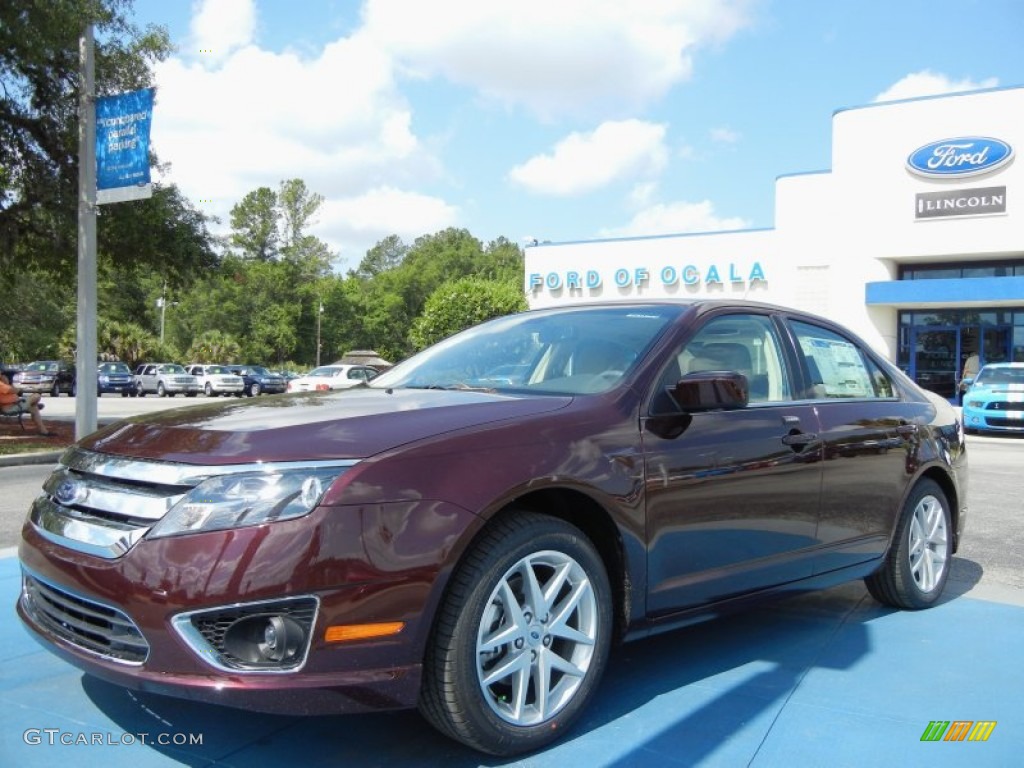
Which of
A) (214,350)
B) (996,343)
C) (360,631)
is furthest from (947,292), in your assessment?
(214,350)

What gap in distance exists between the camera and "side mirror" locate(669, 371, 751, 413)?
3244 mm

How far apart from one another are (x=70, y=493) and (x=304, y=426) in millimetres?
827

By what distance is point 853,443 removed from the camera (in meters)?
4.11

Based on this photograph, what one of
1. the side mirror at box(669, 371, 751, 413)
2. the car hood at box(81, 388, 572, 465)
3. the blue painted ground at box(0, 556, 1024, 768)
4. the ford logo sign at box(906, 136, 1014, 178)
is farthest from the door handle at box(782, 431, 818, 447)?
the ford logo sign at box(906, 136, 1014, 178)

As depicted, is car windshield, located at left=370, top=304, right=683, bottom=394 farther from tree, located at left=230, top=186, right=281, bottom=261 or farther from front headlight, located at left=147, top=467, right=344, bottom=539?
tree, located at left=230, top=186, right=281, bottom=261

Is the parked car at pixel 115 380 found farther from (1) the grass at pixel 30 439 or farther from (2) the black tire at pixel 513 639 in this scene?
(2) the black tire at pixel 513 639

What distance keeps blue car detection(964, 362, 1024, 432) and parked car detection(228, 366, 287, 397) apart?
103 ft

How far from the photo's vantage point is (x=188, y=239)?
15898mm

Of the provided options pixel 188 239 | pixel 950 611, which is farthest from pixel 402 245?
pixel 950 611

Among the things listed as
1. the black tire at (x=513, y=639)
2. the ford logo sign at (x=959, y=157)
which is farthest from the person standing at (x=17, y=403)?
the ford logo sign at (x=959, y=157)

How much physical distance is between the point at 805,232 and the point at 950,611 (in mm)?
27330

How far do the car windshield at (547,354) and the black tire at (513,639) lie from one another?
71cm

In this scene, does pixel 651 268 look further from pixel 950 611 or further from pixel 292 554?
pixel 292 554

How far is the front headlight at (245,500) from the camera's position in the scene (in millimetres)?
2484
